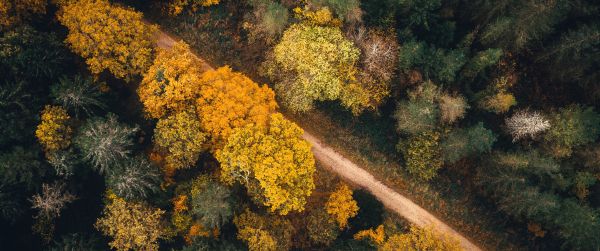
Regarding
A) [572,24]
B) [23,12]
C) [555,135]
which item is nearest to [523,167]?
[555,135]

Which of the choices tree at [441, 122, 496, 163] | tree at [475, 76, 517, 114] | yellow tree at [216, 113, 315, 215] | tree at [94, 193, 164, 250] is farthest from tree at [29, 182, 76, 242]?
tree at [475, 76, 517, 114]

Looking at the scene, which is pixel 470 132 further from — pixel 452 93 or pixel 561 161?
pixel 561 161

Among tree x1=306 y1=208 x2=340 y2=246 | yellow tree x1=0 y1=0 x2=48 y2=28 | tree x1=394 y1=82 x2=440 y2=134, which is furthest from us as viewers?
tree x1=394 y1=82 x2=440 y2=134

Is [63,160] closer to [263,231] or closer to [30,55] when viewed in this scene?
[30,55]

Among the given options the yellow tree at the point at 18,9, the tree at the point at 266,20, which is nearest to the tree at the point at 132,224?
the yellow tree at the point at 18,9

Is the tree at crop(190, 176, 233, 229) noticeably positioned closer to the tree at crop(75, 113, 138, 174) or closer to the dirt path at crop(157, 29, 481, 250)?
the tree at crop(75, 113, 138, 174)

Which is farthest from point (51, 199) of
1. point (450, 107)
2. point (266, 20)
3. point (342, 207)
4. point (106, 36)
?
point (450, 107)
